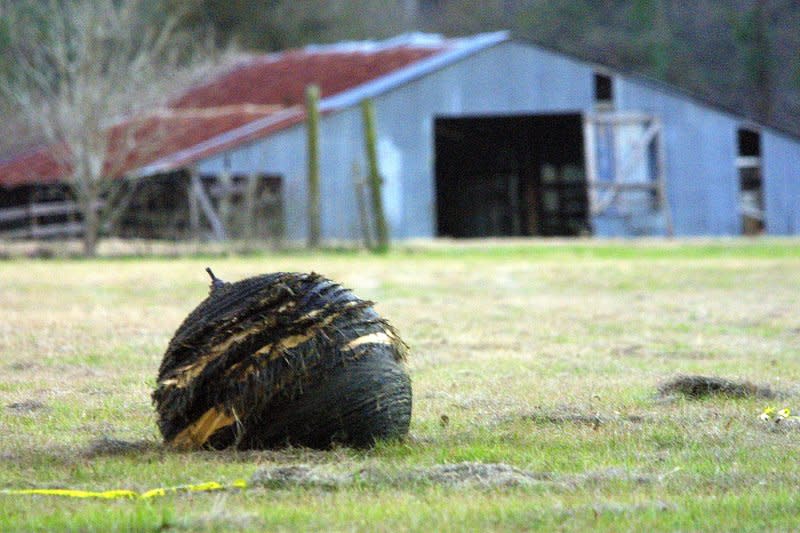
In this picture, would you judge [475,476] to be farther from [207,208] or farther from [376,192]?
[207,208]

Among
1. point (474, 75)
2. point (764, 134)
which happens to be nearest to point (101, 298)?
point (474, 75)

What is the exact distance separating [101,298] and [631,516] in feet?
42.6

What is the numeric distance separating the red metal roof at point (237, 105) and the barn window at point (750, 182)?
891 cm

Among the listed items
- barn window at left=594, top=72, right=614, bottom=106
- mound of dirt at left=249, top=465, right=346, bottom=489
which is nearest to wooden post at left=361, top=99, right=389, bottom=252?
barn window at left=594, top=72, right=614, bottom=106

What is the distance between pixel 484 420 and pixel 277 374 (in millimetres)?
1683

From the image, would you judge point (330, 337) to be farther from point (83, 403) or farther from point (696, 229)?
point (696, 229)

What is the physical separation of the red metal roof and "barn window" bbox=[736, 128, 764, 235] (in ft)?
29.2

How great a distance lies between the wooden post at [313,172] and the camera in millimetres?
28562

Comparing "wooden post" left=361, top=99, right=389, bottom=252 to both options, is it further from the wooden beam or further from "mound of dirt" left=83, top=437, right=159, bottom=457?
"mound of dirt" left=83, top=437, right=159, bottom=457

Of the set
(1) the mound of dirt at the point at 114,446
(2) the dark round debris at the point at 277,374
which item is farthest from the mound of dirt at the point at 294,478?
(1) the mound of dirt at the point at 114,446

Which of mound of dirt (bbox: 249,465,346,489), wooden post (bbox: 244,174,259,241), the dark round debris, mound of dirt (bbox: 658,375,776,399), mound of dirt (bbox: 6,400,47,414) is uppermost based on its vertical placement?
wooden post (bbox: 244,174,259,241)

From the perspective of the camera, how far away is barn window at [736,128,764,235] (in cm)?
3631

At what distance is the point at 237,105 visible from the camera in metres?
43.0

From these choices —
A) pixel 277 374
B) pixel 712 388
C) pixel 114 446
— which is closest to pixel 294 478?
pixel 277 374
